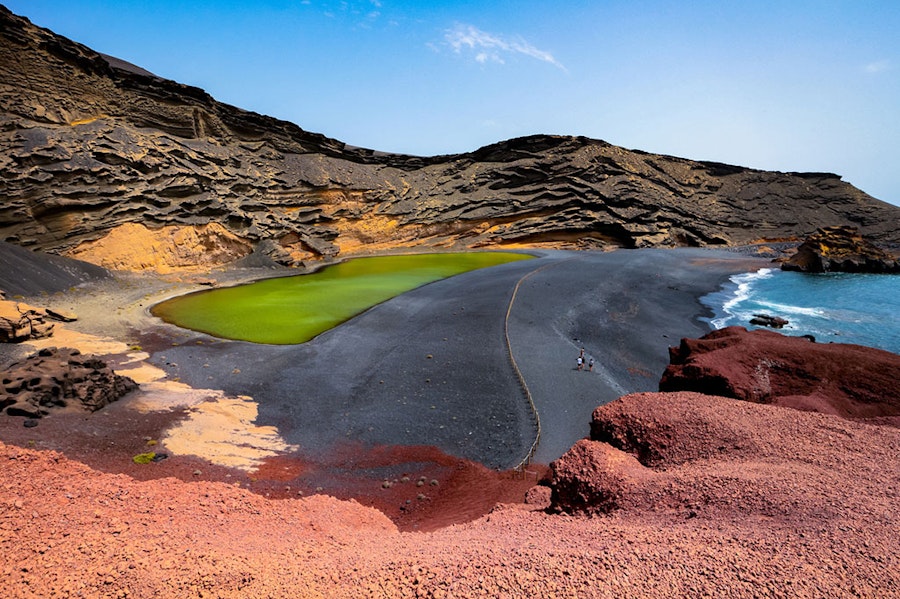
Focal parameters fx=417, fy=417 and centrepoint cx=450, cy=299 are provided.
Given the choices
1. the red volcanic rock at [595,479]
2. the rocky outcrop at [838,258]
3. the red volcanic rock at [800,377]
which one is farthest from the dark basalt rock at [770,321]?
the red volcanic rock at [595,479]

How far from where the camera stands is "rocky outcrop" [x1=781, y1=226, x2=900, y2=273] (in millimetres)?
35531

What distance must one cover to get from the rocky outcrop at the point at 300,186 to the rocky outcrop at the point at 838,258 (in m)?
→ 13.0

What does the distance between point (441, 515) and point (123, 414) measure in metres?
7.75

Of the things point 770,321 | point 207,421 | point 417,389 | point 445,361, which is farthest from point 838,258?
point 207,421

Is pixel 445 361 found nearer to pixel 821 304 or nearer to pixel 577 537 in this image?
pixel 577 537

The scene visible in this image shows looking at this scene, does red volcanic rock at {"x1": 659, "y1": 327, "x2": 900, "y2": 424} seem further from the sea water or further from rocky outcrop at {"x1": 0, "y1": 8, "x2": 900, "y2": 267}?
rocky outcrop at {"x1": 0, "y1": 8, "x2": 900, "y2": 267}

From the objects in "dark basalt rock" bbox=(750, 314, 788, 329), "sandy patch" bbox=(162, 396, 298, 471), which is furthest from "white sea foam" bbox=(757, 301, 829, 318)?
"sandy patch" bbox=(162, 396, 298, 471)

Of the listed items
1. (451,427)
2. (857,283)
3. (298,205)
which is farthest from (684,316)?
(298,205)

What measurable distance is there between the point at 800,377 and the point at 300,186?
42.3m

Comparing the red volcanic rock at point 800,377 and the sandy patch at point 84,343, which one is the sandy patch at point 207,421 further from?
the red volcanic rock at point 800,377

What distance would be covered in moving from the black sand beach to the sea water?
3070 millimetres

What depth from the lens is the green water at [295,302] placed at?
57.1ft

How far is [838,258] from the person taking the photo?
3606cm

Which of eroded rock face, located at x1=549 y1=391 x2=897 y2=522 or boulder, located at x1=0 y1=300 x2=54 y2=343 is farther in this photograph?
boulder, located at x1=0 y1=300 x2=54 y2=343
